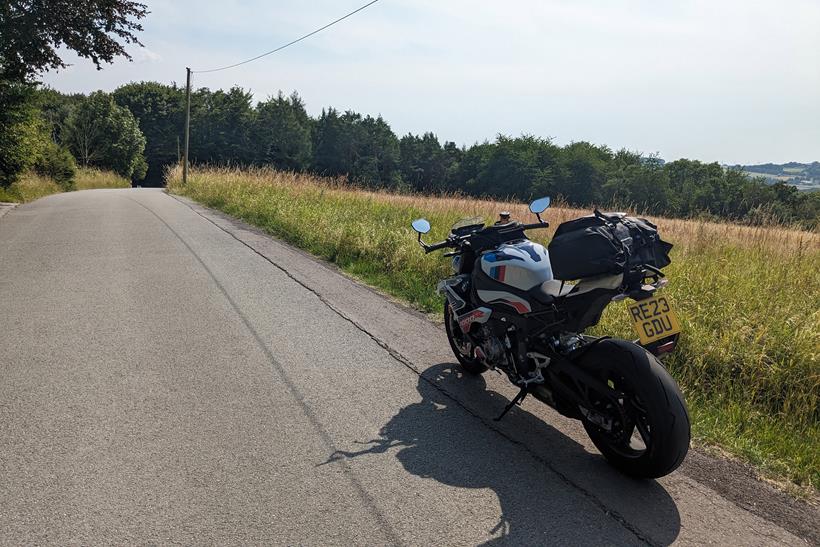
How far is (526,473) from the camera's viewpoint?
319 centimetres

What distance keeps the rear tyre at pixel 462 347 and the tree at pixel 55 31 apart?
15.5 metres

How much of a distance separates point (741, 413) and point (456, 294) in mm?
2229

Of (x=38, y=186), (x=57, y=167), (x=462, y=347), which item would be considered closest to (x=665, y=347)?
(x=462, y=347)

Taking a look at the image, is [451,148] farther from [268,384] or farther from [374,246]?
[268,384]

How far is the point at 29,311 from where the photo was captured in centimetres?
604

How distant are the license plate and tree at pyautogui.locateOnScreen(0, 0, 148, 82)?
56.0 ft

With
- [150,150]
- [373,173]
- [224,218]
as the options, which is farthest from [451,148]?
[224,218]

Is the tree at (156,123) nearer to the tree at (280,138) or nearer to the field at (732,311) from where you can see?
the tree at (280,138)

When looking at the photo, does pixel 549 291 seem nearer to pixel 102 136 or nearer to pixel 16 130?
pixel 16 130

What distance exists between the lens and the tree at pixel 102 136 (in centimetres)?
5519

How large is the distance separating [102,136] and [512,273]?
63005 millimetres

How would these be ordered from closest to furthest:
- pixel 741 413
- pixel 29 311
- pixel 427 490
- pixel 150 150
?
pixel 427 490 → pixel 741 413 → pixel 29 311 → pixel 150 150

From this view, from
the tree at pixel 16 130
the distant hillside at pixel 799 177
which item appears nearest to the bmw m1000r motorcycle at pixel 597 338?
the distant hillside at pixel 799 177

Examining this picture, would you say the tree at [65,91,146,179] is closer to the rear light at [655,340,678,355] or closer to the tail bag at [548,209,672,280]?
the tail bag at [548,209,672,280]
